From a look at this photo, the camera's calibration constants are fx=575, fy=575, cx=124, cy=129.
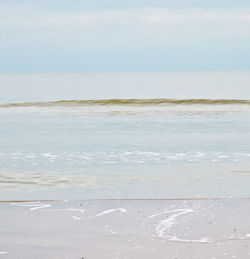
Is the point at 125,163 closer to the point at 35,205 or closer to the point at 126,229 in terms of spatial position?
the point at 35,205

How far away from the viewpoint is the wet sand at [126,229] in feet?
9.91

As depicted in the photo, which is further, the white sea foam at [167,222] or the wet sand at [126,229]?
the white sea foam at [167,222]

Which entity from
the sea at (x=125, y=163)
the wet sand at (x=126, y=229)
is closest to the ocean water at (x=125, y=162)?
the sea at (x=125, y=163)

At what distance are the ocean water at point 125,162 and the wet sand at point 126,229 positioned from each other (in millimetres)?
775

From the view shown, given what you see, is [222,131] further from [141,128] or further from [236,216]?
[236,216]

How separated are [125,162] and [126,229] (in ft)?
12.1

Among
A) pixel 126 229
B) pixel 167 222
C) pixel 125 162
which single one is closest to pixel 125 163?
pixel 125 162

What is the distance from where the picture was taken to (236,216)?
3734 mm

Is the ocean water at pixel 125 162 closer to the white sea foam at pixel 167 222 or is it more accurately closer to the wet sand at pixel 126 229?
the wet sand at pixel 126 229

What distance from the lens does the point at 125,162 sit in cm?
715

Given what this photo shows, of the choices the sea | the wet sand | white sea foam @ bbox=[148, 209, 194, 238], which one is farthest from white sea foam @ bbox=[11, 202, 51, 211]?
white sea foam @ bbox=[148, 209, 194, 238]

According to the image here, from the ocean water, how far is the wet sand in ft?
2.54

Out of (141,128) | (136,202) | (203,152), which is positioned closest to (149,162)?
(203,152)

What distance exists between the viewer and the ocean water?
17.1 ft
